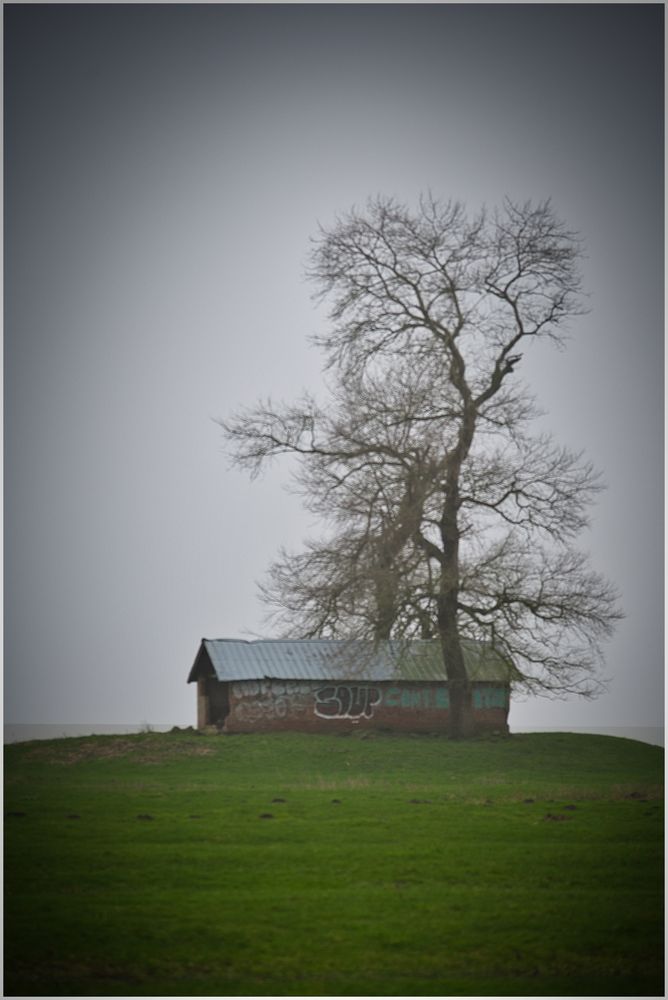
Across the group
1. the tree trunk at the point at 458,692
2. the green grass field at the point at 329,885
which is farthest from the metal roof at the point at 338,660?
the green grass field at the point at 329,885

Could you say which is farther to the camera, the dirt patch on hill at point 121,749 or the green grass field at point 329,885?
the dirt patch on hill at point 121,749

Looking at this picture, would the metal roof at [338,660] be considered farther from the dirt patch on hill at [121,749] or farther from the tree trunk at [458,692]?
the dirt patch on hill at [121,749]

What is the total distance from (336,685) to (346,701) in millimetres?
674

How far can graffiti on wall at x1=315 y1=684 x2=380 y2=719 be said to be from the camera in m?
37.1

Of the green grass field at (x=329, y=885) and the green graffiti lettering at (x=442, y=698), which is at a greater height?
the green graffiti lettering at (x=442, y=698)

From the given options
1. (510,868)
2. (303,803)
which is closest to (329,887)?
(510,868)

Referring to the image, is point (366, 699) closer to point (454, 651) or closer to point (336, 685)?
point (336, 685)

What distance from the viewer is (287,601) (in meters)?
36.1

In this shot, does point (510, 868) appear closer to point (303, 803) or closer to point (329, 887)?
point (329, 887)

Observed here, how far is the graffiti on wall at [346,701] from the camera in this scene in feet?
122

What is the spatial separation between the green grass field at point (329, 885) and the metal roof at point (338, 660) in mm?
7079

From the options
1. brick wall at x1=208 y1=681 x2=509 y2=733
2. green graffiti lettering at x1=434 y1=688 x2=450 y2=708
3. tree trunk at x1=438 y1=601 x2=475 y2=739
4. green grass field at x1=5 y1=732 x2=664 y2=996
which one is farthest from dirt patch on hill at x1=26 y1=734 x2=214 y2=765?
green graffiti lettering at x1=434 y1=688 x2=450 y2=708

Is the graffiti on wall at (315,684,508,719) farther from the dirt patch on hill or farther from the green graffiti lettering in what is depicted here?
the dirt patch on hill

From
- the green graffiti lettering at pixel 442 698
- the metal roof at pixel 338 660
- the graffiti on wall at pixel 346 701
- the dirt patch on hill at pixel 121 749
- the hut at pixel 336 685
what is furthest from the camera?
the green graffiti lettering at pixel 442 698
